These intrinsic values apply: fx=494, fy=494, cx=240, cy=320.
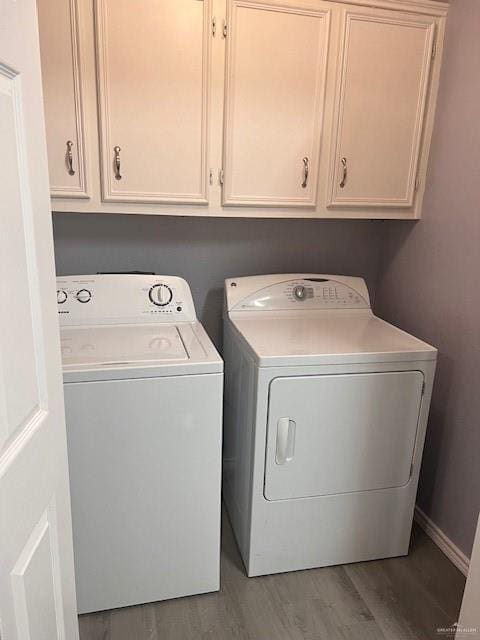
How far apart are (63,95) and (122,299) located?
763 mm

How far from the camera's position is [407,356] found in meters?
1.82

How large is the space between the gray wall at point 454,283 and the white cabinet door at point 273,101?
0.52m

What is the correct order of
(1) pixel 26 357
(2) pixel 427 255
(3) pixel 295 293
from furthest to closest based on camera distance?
(3) pixel 295 293, (2) pixel 427 255, (1) pixel 26 357

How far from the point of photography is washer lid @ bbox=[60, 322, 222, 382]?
1.53 metres

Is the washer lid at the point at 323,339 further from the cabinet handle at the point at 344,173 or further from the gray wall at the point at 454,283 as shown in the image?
the cabinet handle at the point at 344,173

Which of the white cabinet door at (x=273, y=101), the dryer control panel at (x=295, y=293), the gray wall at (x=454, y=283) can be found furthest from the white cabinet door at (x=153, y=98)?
the gray wall at (x=454, y=283)

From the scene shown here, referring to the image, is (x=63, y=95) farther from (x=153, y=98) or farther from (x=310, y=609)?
(x=310, y=609)

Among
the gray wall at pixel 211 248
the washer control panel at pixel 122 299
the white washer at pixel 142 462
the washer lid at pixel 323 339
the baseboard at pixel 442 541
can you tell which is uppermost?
the gray wall at pixel 211 248

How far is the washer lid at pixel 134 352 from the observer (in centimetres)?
153

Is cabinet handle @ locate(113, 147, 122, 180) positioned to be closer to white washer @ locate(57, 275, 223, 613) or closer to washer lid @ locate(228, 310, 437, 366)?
white washer @ locate(57, 275, 223, 613)

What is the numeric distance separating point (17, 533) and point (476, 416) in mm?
1648

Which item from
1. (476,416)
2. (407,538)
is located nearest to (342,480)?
(407,538)

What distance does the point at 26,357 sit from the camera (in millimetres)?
915

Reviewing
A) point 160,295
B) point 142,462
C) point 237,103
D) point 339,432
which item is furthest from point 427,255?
point 142,462
